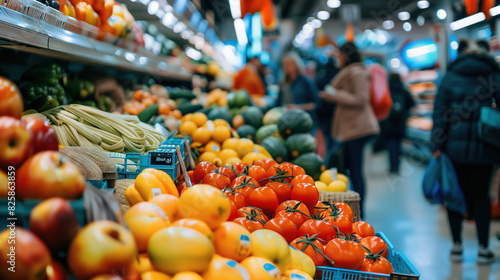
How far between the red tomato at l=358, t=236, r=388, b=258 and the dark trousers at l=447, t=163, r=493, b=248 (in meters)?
2.56

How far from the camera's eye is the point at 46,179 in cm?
100

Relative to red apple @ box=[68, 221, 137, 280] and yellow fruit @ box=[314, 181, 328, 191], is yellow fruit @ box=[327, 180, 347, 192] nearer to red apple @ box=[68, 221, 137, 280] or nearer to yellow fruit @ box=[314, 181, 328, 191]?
yellow fruit @ box=[314, 181, 328, 191]

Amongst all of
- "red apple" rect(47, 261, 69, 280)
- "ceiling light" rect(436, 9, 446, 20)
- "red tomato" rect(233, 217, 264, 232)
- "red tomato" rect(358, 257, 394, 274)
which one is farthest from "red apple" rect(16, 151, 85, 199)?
"ceiling light" rect(436, 9, 446, 20)

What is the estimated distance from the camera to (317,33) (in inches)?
667

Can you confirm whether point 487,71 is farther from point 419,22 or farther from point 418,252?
point 419,22

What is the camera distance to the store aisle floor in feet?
11.6

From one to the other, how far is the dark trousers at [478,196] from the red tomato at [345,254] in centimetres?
277

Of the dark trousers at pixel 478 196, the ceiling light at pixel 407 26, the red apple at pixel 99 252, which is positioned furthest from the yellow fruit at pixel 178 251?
the ceiling light at pixel 407 26

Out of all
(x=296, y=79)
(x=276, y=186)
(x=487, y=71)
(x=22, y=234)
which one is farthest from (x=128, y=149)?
(x=296, y=79)

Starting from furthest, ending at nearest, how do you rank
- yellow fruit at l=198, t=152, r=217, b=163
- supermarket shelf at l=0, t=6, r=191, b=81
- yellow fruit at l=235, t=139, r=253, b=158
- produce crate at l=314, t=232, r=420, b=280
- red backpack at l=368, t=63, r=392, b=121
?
red backpack at l=368, t=63, r=392, b=121 → yellow fruit at l=235, t=139, r=253, b=158 → yellow fruit at l=198, t=152, r=217, b=163 → supermarket shelf at l=0, t=6, r=191, b=81 → produce crate at l=314, t=232, r=420, b=280

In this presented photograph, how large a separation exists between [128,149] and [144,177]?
0.58 meters

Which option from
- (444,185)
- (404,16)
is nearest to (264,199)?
(444,185)

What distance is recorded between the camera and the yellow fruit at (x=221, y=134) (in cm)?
305

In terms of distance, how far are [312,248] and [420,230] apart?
355 centimetres
